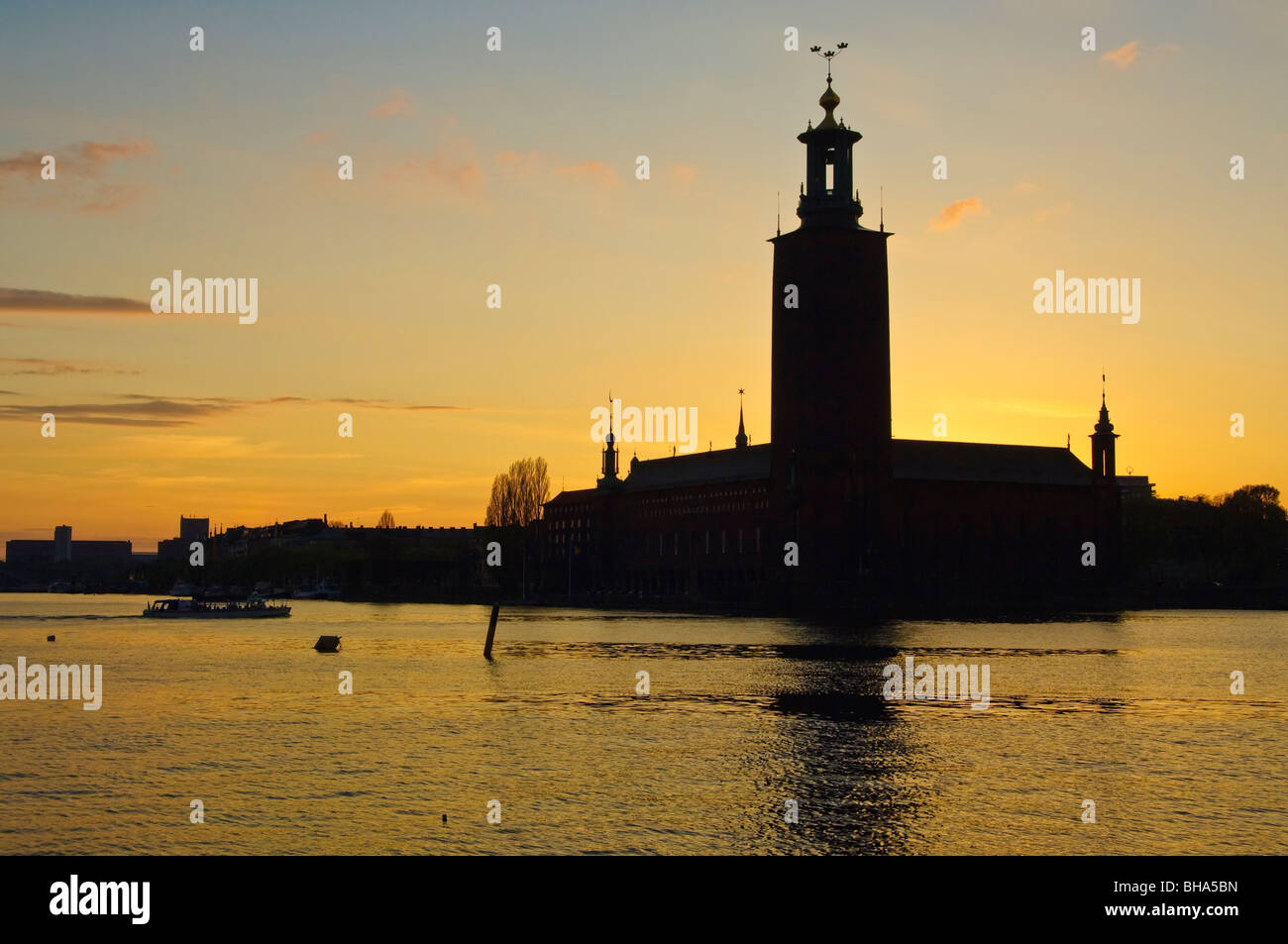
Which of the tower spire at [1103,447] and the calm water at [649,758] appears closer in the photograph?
the calm water at [649,758]

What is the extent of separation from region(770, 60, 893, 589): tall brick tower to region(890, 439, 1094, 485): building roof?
41.7 feet

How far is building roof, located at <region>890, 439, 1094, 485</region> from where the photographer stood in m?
128

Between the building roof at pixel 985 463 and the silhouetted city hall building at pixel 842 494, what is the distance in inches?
7.7

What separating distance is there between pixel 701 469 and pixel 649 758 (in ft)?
373

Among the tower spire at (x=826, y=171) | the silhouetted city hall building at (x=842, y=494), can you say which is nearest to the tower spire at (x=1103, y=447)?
the silhouetted city hall building at (x=842, y=494)

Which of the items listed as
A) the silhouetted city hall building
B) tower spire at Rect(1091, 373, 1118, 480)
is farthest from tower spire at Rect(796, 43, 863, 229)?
tower spire at Rect(1091, 373, 1118, 480)

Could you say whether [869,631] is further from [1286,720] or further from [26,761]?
[26,761]

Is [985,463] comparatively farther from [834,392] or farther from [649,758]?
[649,758]

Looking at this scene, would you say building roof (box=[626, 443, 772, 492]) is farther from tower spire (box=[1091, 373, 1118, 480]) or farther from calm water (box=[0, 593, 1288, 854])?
calm water (box=[0, 593, 1288, 854])

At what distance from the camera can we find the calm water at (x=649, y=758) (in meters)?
21.8

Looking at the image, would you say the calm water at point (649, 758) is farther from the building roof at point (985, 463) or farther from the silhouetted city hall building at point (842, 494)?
the building roof at point (985, 463)
